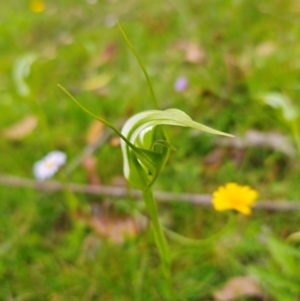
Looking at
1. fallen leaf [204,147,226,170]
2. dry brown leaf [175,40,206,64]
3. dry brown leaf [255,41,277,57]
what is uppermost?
dry brown leaf [175,40,206,64]

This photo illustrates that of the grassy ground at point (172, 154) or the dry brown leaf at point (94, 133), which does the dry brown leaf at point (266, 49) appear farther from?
the dry brown leaf at point (94, 133)

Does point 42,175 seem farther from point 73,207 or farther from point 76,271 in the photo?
point 76,271

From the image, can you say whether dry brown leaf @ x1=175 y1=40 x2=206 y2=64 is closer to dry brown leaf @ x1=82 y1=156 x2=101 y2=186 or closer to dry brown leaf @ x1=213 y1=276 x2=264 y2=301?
dry brown leaf @ x1=82 y1=156 x2=101 y2=186

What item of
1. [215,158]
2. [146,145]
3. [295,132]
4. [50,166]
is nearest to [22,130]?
[50,166]

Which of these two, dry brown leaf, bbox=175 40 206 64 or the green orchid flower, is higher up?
dry brown leaf, bbox=175 40 206 64

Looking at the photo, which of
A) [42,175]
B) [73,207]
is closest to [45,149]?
[42,175]

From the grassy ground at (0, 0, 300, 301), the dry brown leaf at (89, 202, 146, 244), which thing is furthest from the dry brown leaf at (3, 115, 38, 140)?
the dry brown leaf at (89, 202, 146, 244)

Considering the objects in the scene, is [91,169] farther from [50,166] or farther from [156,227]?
[156,227]
